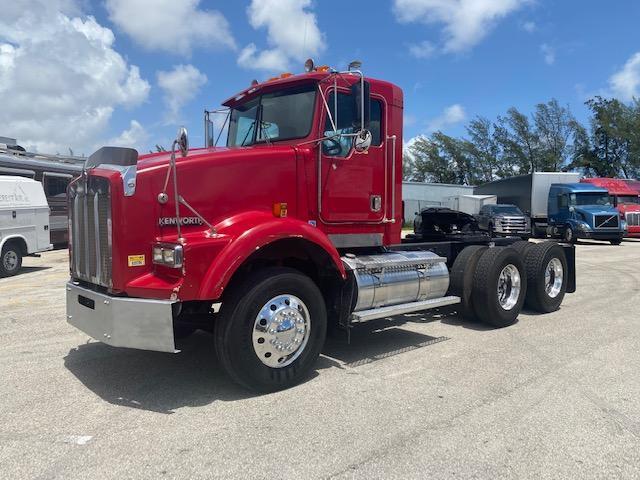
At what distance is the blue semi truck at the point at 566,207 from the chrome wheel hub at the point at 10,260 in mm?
22841

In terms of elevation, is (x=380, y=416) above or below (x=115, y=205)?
below

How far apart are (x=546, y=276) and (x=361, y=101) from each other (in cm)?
466

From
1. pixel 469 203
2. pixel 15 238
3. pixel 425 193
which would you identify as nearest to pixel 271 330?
pixel 15 238

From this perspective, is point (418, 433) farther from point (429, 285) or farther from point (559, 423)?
point (429, 285)

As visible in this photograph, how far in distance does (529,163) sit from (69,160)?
169 ft

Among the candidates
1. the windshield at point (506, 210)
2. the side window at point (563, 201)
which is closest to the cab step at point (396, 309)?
the windshield at point (506, 210)

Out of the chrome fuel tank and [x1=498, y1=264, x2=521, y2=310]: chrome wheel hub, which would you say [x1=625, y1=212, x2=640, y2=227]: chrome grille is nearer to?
[x1=498, y1=264, x2=521, y2=310]: chrome wheel hub

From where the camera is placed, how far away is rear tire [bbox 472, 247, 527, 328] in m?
6.84

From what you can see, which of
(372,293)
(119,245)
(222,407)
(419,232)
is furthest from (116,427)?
(419,232)

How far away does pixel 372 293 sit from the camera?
17.7 ft

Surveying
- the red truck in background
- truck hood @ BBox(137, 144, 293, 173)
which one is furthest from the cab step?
the red truck in background

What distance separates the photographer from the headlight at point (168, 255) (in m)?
4.01

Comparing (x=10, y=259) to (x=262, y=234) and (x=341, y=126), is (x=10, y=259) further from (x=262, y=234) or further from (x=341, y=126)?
(x=262, y=234)

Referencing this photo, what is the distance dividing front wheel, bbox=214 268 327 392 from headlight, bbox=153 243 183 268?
565 millimetres
